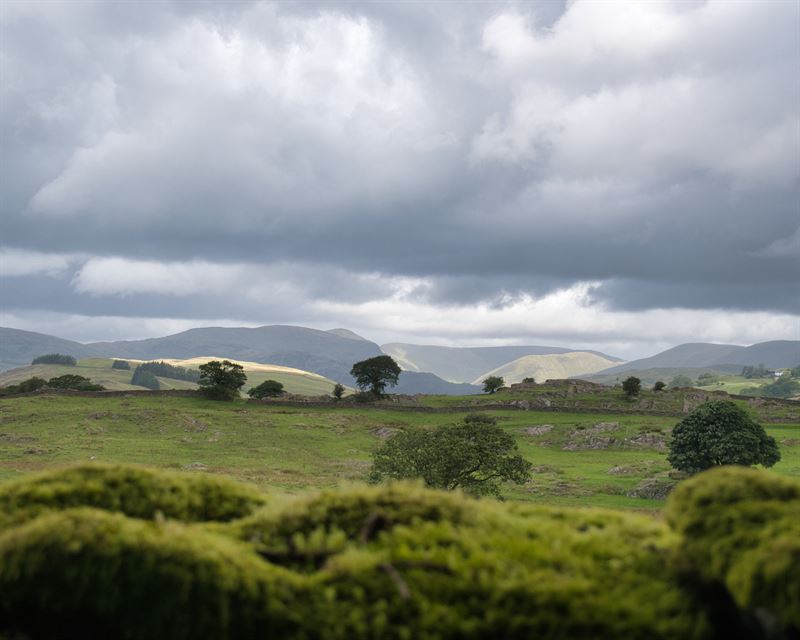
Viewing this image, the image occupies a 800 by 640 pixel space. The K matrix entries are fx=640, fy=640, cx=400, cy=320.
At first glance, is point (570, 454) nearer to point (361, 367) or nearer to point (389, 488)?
point (361, 367)

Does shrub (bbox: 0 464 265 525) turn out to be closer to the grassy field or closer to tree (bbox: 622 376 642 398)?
the grassy field

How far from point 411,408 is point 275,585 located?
365ft

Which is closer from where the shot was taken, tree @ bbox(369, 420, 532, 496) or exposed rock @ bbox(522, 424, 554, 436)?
tree @ bbox(369, 420, 532, 496)

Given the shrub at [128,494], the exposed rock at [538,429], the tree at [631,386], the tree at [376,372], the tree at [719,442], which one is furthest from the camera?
the tree at [376,372]

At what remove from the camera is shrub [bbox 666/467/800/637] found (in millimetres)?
4301

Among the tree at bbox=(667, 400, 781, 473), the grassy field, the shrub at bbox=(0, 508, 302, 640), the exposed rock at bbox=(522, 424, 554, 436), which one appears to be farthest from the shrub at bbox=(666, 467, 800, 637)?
the exposed rock at bbox=(522, 424, 554, 436)

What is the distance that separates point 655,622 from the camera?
4559 millimetres

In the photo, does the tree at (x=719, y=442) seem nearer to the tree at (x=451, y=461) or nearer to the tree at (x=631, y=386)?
the tree at (x=451, y=461)

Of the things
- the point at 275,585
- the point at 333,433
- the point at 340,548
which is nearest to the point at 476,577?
the point at 340,548

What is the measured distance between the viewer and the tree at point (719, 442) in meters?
51.5

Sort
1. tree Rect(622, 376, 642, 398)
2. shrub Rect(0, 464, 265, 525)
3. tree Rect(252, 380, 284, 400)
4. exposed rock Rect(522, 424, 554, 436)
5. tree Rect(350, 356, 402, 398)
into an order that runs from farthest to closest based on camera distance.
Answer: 1. tree Rect(252, 380, 284, 400)
2. tree Rect(350, 356, 402, 398)
3. tree Rect(622, 376, 642, 398)
4. exposed rock Rect(522, 424, 554, 436)
5. shrub Rect(0, 464, 265, 525)

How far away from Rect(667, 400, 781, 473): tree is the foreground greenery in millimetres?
52482

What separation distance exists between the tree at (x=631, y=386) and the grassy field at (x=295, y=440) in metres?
17.1

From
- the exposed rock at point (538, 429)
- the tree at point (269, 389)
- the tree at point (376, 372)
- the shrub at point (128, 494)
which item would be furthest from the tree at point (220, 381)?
the shrub at point (128, 494)
